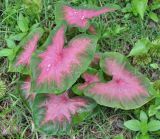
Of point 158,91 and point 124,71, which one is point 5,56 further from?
point 158,91

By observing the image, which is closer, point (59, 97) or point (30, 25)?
point (59, 97)

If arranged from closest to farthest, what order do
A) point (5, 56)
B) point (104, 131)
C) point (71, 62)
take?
point (71, 62) < point (104, 131) < point (5, 56)

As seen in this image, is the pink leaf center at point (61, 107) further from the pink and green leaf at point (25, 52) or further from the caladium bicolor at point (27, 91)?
the pink and green leaf at point (25, 52)

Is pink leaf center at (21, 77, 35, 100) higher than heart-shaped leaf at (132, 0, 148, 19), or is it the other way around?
heart-shaped leaf at (132, 0, 148, 19)

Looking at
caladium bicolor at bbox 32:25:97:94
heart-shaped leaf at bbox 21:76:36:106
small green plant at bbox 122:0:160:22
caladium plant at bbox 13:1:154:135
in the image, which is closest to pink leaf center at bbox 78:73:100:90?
caladium plant at bbox 13:1:154:135

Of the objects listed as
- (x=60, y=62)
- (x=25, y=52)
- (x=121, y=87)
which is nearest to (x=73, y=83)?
(x=60, y=62)

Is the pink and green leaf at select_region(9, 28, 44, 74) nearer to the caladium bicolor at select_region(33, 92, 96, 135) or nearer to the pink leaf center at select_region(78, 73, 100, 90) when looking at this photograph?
the caladium bicolor at select_region(33, 92, 96, 135)

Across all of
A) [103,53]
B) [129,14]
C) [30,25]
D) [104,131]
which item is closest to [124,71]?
[103,53]
